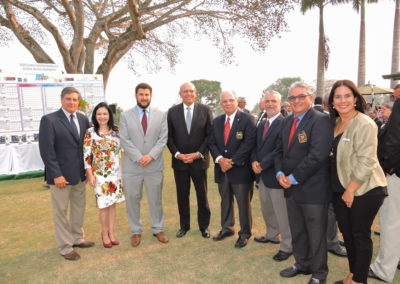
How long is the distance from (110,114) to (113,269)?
1923 millimetres

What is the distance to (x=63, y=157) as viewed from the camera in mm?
3389

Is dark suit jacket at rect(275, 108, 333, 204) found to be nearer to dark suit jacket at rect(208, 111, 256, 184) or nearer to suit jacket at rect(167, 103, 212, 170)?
dark suit jacket at rect(208, 111, 256, 184)

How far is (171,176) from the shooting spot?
315 inches

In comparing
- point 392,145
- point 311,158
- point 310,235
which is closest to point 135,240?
point 310,235

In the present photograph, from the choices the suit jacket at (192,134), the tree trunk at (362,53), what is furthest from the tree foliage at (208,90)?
the suit jacket at (192,134)

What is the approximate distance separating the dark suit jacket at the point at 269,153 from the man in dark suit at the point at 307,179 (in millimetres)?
320

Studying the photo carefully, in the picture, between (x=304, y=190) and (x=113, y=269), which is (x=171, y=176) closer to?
(x=113, y=269)

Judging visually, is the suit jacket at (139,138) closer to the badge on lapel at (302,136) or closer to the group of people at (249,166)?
the group of people at (249,166)

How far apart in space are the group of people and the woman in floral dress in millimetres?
13

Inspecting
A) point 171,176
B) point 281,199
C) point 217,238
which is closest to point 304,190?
point 281,199

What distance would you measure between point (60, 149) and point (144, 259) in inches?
66.9

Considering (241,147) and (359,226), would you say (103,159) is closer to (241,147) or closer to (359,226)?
(241,147)

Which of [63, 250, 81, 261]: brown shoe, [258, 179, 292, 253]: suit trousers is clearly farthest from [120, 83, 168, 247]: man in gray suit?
[258, 179, 292, 253]: suit trousers

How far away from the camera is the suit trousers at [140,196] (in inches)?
149
